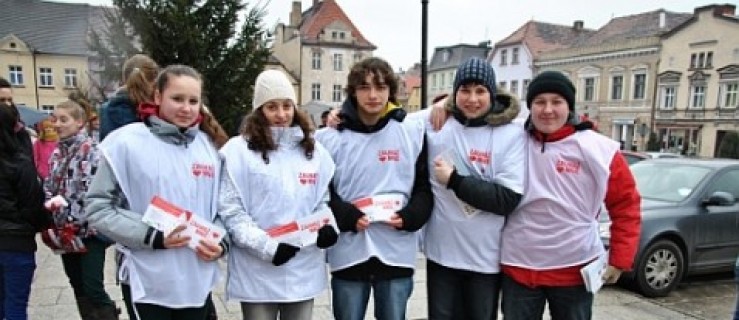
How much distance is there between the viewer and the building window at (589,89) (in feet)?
154

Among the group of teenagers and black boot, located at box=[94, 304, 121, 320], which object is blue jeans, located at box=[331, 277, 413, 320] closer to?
the group of teenagers

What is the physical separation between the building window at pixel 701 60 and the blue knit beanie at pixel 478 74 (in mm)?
43566

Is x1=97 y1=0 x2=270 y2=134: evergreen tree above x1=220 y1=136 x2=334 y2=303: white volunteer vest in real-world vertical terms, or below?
above

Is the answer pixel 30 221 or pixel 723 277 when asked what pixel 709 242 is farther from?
pixel 30 221

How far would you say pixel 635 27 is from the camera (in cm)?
4491

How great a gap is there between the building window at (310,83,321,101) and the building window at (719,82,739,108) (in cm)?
3349

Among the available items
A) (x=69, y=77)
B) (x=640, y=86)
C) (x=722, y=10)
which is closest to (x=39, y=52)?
(x=69, y=77)

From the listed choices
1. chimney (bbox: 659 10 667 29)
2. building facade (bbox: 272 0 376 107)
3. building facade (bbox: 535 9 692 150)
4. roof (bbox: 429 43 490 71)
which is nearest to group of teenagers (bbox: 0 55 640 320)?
building facade (bbox: 535 9 692 150)

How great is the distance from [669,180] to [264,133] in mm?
6024

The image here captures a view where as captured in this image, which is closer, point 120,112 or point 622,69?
point 120,112

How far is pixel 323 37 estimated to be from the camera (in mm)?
52719

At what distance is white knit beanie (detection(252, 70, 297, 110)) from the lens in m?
2.88

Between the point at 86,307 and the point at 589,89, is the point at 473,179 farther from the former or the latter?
the point at 589,89

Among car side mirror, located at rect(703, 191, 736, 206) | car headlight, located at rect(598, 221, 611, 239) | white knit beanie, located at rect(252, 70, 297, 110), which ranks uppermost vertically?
white knit beanie, located at rect(252, 70, 297, 110)
